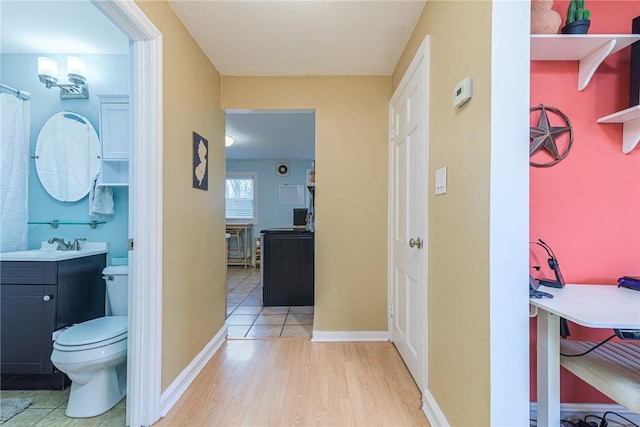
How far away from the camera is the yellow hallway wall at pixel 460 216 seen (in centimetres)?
104

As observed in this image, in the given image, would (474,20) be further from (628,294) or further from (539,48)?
(628,294)

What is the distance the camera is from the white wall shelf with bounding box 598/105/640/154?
49.6 inches

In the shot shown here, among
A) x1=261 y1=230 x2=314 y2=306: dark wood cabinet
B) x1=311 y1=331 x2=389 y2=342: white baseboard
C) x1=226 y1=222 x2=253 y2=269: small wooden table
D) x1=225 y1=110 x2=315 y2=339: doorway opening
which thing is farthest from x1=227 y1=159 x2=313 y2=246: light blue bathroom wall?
x1=311 y1=331 x2=389 y2=342: white baseboard

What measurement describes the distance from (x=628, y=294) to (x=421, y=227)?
876 mm

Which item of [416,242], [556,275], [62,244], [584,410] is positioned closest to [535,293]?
[556,275]

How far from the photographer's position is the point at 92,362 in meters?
1.49

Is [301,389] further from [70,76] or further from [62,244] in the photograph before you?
[70,76]

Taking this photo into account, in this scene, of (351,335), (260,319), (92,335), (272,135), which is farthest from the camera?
(272,135)

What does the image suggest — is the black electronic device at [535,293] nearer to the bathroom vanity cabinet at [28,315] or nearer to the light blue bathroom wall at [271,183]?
the bathroom vanity cabinet at [28,315]

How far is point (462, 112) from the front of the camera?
3.96ft

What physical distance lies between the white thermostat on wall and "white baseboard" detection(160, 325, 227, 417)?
6.86ft

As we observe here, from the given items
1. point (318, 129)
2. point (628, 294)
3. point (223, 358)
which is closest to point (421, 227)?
point (628, 294)

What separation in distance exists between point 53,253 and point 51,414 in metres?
0.98

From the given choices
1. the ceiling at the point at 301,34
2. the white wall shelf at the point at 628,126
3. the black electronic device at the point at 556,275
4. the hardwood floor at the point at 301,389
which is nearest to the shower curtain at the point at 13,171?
the ceiling at the point at 301,34
